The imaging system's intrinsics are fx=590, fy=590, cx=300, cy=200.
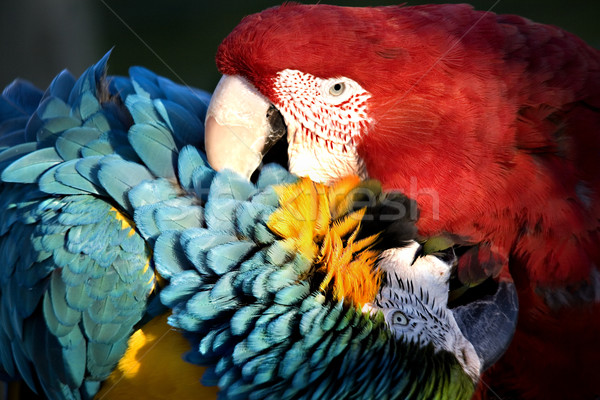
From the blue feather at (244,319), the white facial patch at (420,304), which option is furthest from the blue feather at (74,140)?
the white facial patch at (420,304)

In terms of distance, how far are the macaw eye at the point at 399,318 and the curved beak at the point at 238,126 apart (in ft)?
1.17

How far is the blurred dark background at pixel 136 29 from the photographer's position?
2471 mm

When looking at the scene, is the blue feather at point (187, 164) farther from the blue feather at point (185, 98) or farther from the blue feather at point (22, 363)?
the blue feather at point (22, 363)

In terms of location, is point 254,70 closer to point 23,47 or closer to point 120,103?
point 120,103

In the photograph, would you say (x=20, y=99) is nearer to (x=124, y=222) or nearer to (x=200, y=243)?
(x=124, y=222)

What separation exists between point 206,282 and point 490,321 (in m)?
0.47

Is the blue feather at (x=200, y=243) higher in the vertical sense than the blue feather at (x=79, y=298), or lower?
higher

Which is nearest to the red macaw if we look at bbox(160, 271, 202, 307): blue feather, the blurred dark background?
bbox(160, 271, 202, 307): blue feather

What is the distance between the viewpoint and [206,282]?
968 mm

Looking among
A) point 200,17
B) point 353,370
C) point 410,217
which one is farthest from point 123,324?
point 200,17

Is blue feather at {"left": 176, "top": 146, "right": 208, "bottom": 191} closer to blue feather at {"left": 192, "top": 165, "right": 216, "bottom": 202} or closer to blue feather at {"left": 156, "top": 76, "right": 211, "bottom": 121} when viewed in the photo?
blue feather at {"left": 192, "top": 165, "right": 216, "bottom": 202}

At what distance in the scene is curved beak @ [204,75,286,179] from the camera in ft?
3.44

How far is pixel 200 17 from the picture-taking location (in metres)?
3.49

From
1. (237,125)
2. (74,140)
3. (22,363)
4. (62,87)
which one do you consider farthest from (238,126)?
(22,363)
